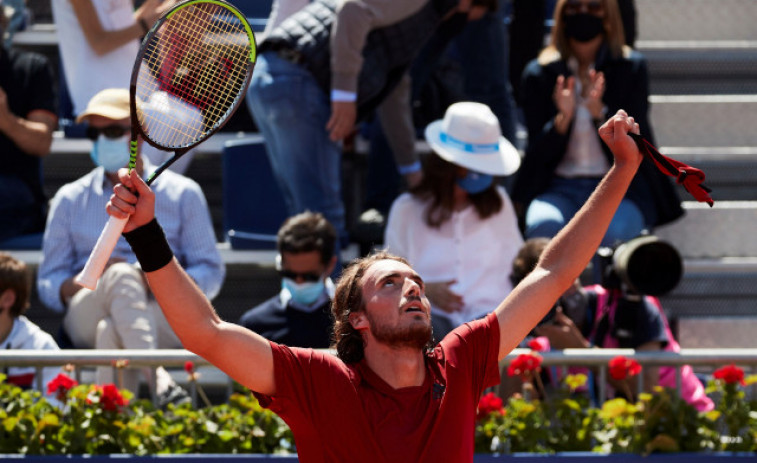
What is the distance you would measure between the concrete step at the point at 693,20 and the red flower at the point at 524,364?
12.7 feet

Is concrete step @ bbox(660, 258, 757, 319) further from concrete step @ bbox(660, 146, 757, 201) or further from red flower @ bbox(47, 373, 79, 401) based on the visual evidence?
red flower @ bbox(47, 373, 79, 401)

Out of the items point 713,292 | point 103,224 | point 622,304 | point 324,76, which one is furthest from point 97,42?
point 713,292

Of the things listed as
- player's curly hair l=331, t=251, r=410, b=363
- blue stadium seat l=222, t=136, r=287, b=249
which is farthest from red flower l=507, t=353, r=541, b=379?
blue stadium seat l=222, t=136, r=287, b=249

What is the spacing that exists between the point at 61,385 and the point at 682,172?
2.32 m

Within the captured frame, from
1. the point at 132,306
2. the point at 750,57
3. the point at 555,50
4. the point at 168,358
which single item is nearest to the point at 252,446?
the point at 168,358

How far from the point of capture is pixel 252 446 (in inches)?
176

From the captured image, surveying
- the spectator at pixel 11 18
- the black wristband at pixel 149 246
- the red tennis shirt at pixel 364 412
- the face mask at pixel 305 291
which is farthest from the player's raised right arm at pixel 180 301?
the spectator at pixel 11 18

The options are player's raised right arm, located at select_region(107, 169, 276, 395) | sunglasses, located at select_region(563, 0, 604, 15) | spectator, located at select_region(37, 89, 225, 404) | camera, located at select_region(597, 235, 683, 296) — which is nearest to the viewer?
player's raised right arm, located at select_region(107, 169, 276, 395)

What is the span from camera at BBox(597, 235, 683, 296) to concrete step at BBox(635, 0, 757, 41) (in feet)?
10.3

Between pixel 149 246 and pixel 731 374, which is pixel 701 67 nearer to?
pixel 731 374

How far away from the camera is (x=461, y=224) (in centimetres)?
562

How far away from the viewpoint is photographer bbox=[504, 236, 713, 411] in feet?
16.5

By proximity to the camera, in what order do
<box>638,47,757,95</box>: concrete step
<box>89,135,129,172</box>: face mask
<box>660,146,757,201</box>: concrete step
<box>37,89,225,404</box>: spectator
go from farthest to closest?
<box>638,47,757,95</box>: concrete step → <box>660,146,757,201</box>: concrete step → <box>89,135,129,172</box>: face mask → <box>37,89,225,404</box>: spectator

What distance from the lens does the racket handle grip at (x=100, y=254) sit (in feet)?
8.55
